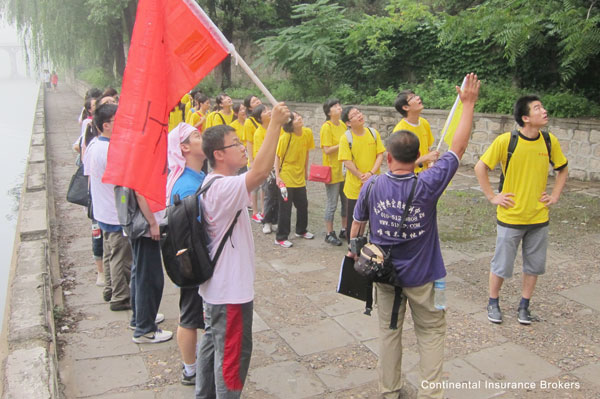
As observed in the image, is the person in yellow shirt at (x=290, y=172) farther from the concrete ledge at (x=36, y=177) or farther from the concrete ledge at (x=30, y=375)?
the concrete ledge at (x=36, y=177)

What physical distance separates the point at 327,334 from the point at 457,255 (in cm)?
255

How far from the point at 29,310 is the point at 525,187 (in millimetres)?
4301

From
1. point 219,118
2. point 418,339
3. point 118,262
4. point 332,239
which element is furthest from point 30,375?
point 219,118

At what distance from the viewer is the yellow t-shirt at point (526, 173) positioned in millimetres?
4516

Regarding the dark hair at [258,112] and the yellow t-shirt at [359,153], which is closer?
the yellow t-shirt at [359,153]

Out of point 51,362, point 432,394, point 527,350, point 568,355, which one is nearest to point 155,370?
point 51,362

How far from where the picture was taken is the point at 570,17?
8.13 meters

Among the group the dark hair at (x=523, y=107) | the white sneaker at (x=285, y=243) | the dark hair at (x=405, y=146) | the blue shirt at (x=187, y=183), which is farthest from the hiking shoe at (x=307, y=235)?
the dark hair at (x=405, y=146)

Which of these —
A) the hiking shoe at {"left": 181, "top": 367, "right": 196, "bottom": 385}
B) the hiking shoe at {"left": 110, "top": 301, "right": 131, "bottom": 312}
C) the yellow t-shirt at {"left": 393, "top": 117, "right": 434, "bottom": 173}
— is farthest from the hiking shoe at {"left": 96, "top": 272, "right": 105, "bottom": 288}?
the yellow t-shirt at {"left": 393, "top": 117, "right": 434, "bottom": 173}

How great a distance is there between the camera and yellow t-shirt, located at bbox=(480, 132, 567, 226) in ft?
14.8

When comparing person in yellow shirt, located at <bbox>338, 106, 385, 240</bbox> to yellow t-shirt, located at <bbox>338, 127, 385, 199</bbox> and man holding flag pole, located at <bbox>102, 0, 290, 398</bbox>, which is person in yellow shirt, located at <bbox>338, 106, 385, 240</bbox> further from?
man holding flag pole, located at <bbox>102, 0, 290, 398</bbox>

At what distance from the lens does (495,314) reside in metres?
4.77

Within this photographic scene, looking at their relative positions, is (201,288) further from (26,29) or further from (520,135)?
(26,29)

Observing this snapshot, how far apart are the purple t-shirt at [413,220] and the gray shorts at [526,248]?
4.93 feet
